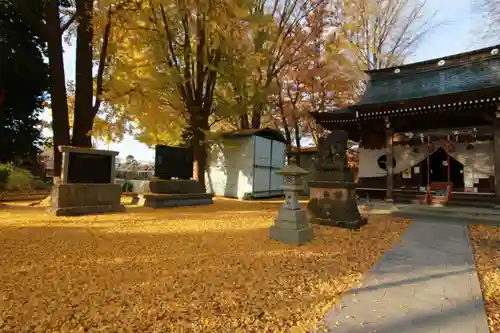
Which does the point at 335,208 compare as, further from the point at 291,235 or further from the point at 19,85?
the point at 19,85

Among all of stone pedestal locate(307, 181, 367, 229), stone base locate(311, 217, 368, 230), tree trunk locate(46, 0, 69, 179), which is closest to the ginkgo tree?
tree trunk locate(46, 0, 69, 179)

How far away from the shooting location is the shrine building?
9766 millimetres

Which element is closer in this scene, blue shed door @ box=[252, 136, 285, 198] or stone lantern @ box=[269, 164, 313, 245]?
stone lantern @ box=[269, 164, 313, 245]

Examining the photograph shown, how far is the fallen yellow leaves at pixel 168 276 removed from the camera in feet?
8.37

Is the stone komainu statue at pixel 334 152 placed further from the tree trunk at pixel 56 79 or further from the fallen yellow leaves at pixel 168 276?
the tree trunk at pixel 56 79

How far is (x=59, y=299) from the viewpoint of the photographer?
283 centimetres

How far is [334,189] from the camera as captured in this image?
7379mm

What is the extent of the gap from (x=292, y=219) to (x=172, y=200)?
607cm

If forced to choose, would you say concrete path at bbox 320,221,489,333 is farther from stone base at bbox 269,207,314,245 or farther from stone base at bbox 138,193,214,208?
stone base at bbox 138,193,214,208

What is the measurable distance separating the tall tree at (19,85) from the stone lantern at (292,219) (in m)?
13.9

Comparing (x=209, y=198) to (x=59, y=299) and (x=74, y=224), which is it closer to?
(x=74, y=224)

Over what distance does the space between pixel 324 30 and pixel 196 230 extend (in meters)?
16.6

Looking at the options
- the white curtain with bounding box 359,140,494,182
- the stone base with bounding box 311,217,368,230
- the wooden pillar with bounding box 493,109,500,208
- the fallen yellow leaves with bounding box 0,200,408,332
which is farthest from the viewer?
the white curtain with bounding box 359,140,494,182

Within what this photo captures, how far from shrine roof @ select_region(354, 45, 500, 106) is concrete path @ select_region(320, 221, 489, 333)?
7.31 m
